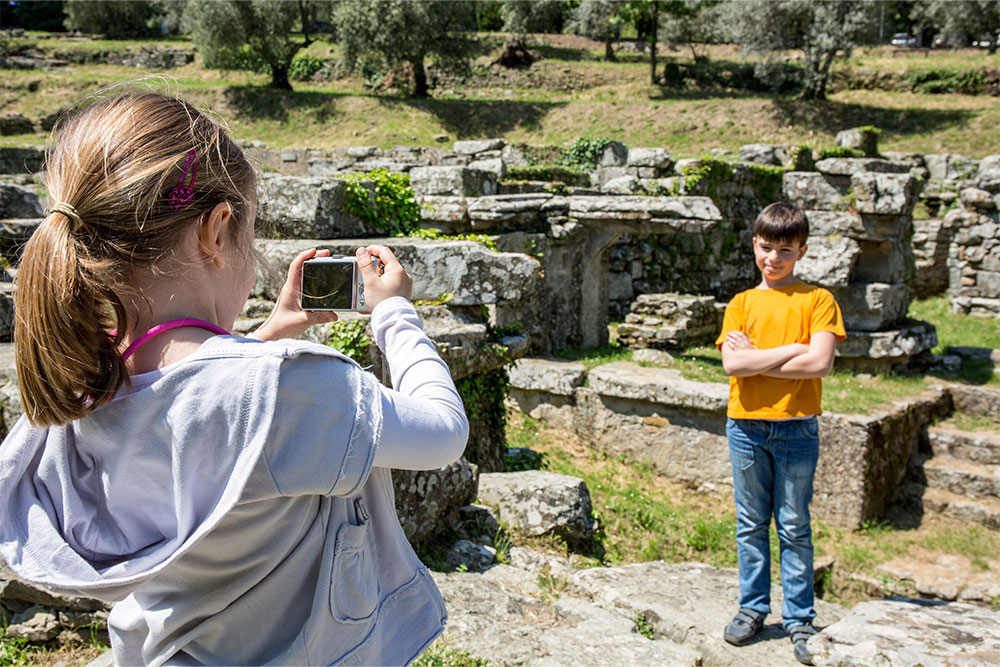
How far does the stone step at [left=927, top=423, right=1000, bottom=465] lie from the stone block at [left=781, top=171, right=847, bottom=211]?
9.39 feet

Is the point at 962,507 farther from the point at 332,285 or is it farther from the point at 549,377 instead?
the point at 332,285

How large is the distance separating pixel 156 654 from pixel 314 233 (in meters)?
2.93

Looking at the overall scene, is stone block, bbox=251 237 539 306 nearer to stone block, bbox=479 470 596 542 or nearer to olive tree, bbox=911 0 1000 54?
stone block, bbox=479 470 596 542

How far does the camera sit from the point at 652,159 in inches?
495

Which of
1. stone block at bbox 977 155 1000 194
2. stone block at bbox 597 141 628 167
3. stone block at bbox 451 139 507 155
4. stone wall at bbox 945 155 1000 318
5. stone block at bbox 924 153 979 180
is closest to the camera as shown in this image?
stone block at bbox 977 155 1000 194

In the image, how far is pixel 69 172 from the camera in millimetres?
1174

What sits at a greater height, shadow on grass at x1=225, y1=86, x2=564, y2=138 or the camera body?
shadow on grass at x1=225, y1=86, x2=564, y2=138

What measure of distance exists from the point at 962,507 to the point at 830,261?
289cm

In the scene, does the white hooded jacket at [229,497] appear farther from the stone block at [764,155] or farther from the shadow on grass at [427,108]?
the shadow on grass at [427,108]

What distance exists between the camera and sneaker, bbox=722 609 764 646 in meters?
3.38

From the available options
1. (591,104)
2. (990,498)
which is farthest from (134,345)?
(591,104)

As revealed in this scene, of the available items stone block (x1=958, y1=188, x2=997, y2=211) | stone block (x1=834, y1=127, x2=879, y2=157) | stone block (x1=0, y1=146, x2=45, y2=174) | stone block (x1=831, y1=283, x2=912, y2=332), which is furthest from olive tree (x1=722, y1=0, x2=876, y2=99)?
stone block (x1=0, y1=146, x2=45, y2=174)

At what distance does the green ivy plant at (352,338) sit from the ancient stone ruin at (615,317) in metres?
0.01

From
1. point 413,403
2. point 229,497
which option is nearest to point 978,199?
point 413,403
